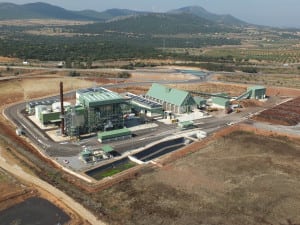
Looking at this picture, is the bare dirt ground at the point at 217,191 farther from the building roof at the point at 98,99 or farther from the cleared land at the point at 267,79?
the cleared land at the point at 267,79

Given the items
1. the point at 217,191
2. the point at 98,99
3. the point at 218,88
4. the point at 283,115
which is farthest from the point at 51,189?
the point at 218,88

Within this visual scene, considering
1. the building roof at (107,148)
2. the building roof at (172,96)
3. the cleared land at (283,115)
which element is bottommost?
the building roof at (107,148)

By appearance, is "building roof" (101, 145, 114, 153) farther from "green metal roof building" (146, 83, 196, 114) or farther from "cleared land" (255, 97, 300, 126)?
"cleared land" (255, 97, 300, 126)

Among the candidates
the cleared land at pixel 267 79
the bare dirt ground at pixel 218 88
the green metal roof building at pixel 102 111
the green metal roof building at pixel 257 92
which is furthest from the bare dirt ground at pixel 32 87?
the green metal roof building at pixel 257 92

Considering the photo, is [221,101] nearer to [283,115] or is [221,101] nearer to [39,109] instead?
[283,115]

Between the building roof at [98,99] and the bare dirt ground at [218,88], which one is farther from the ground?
the building roof at [98,99]

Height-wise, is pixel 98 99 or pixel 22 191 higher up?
pixel 98 99

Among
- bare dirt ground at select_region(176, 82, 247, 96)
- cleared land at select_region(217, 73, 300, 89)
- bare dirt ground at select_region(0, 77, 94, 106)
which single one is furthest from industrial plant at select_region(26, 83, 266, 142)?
cleared land at select_region(217, 73, 300, 89)
